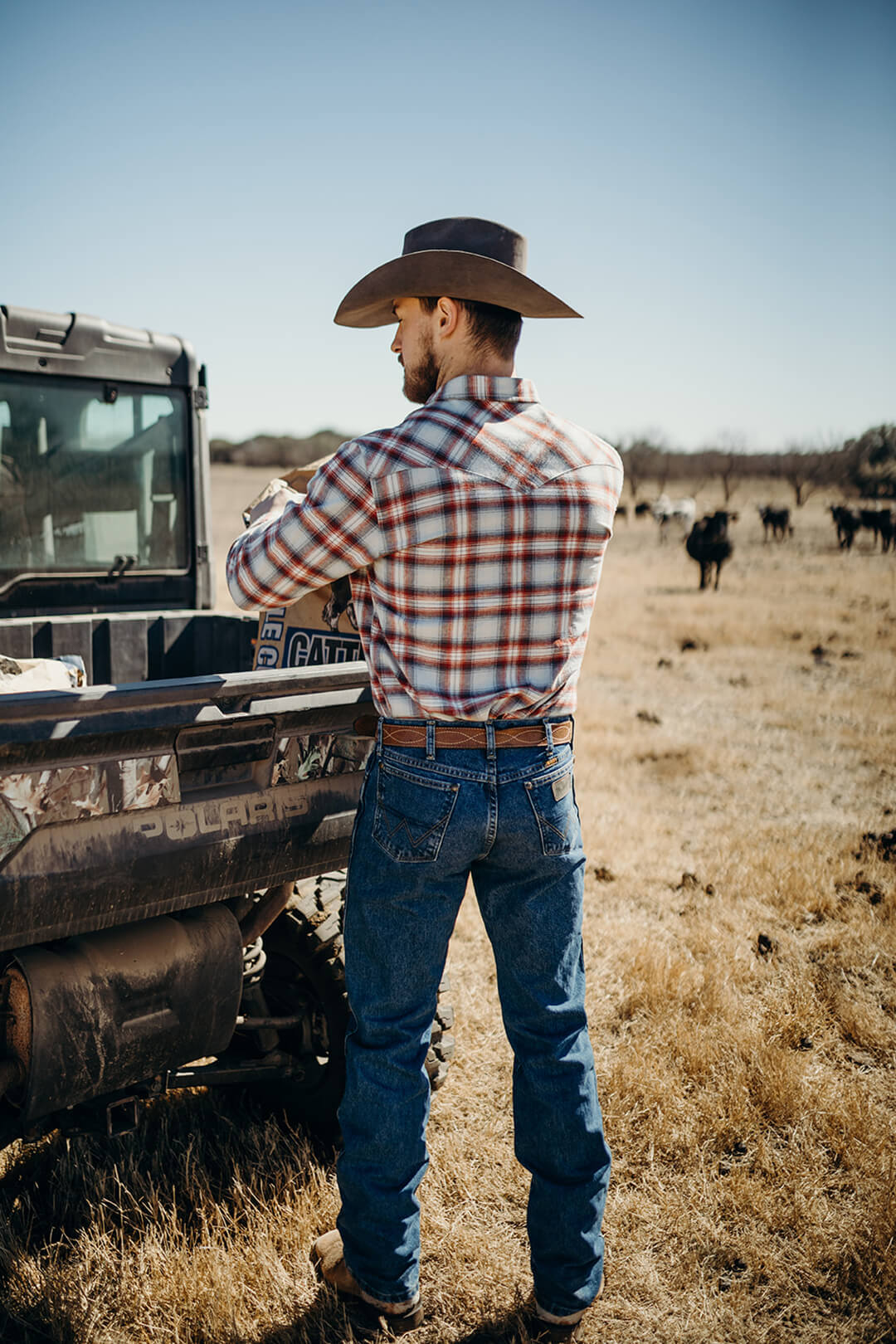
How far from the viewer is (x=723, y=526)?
72.8ft

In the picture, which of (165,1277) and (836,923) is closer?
(165,1277)

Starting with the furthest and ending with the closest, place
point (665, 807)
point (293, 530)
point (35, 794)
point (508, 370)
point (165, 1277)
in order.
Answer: point (665, 807), point (165, 1277), point (508, 370), point (293, 530), point (35, 794)

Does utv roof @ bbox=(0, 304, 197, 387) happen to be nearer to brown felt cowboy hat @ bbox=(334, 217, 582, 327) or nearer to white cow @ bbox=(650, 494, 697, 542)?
brown felt cowboy hat @ bbox=(334, 217, 582, 327)

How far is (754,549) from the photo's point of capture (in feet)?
104

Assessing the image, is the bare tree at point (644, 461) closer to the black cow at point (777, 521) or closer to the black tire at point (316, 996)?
the black cow at point (777, 521)

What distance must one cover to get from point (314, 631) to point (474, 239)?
1.15m

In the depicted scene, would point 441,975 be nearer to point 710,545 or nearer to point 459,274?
point 459,274

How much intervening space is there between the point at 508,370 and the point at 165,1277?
2.17m

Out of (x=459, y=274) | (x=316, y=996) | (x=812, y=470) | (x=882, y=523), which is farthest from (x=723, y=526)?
(x=812, y=470)

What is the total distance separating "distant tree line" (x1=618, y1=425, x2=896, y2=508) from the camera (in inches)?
1708

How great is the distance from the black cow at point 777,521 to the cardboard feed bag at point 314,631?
3272cm

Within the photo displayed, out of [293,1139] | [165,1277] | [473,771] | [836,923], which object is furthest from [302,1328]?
[836,923]

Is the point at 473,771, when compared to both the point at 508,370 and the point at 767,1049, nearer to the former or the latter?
the point at 508,370

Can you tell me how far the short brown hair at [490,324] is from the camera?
194cm
